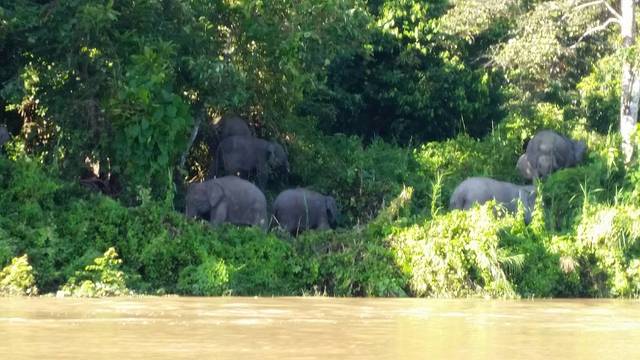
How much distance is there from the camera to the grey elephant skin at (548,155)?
18.8 m

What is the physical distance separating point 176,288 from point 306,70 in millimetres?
4851

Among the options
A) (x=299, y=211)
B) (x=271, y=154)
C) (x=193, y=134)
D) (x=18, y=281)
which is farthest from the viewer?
(x=271, y=154)

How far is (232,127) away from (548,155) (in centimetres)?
441

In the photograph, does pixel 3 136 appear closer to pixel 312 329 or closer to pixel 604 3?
pixel 312 329

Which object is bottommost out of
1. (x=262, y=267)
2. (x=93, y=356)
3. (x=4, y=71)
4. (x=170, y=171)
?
(x=93, y=356)

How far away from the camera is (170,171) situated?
1614cm

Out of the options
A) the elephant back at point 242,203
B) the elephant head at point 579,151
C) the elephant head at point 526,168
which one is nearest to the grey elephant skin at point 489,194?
the elephant head at point 526,168

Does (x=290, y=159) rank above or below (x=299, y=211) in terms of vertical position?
above

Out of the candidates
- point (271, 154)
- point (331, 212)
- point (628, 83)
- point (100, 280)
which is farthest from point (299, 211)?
point (628, 83)

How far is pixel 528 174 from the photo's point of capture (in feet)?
62.8

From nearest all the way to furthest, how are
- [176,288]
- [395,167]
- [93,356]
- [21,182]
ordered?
[93,356]
[176,288]
[21,182]
[395,167]

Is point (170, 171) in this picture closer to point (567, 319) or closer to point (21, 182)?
point (21, 182)

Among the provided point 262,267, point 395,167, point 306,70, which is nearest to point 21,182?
point 262,267

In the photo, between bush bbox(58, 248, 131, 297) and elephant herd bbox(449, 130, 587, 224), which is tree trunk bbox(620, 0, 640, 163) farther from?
bush bbox(58, 248, 131, 297)
